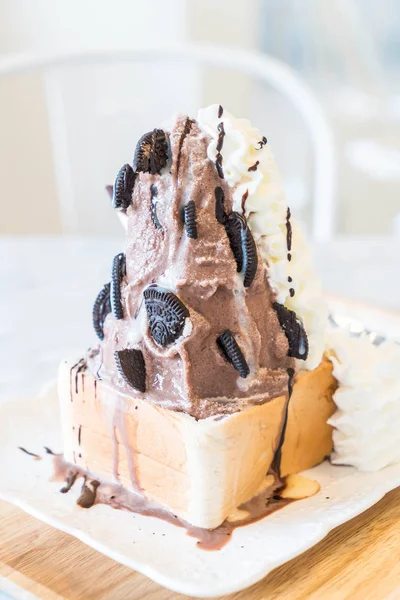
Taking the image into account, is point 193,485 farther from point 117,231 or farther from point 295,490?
point 117,231

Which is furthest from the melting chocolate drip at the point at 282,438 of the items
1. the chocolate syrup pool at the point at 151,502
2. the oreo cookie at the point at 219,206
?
the oreo cookie at the point at 219,206

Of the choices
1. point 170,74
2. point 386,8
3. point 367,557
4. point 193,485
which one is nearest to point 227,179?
point 193,485

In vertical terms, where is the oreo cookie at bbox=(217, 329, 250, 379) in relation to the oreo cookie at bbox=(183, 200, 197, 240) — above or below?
below

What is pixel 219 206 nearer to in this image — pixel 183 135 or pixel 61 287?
pixel 183 135

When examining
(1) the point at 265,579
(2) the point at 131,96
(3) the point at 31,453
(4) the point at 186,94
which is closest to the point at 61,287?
(3) the point at 31,453

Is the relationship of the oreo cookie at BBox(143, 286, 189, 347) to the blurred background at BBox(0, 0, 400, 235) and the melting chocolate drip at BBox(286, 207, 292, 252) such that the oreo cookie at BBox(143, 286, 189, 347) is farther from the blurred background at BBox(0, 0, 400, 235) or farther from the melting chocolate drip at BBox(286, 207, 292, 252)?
the blurred background at BBox(0, 0, 400, 235)

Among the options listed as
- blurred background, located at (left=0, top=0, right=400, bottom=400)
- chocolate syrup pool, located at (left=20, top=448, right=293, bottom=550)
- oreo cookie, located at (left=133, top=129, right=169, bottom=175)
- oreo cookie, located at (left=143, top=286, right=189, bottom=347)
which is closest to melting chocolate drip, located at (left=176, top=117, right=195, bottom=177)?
oreo cookie, located at (left=133, top=129, right=169, bottom=175)
